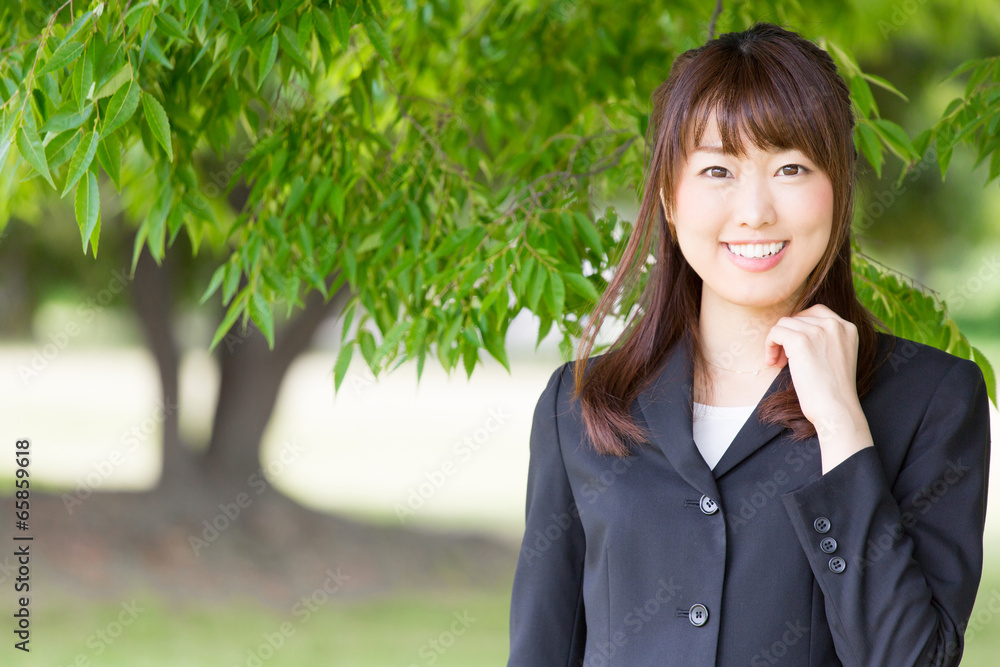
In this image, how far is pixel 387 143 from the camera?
256 cm

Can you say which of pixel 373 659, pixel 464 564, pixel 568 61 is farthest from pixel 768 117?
pixel 464 564

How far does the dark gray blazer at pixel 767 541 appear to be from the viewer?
1257mm

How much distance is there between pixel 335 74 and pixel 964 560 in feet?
7.94

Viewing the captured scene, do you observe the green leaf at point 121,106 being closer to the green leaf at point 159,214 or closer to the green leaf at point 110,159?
the green leaf at point 110,159

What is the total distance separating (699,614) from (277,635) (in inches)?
230

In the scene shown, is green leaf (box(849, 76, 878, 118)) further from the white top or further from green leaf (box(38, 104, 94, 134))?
green leaf (box(38, 104, 94, 134))

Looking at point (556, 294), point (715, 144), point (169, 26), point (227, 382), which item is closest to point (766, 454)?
point (715, 144)

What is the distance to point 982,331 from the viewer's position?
564 inches

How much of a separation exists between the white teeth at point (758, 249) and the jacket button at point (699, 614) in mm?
527

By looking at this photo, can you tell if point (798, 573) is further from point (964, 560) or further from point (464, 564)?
point (464, 564)

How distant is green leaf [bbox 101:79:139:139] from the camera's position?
1559 millimetres

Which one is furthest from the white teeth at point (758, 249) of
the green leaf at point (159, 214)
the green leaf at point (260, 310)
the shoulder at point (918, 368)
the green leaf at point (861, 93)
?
the green leaf at point (159, 214)

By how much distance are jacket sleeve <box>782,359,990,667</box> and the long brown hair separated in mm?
130

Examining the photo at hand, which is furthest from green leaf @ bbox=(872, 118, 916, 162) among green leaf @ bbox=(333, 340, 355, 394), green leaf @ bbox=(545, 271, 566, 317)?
green leaf @ bbox=(333, 340, 355, 394)
